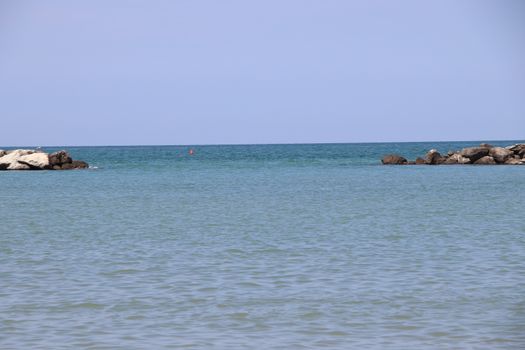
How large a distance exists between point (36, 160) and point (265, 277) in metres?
70.8

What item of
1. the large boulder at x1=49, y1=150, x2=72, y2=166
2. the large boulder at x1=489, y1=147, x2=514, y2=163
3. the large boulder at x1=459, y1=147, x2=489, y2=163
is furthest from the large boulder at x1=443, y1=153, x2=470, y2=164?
the large boulder at x1=49, y1=150, x2=72, y2=166

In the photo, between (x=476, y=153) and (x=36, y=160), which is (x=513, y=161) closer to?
(x=476, y=153)

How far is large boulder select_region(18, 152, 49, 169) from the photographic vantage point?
85.2 m

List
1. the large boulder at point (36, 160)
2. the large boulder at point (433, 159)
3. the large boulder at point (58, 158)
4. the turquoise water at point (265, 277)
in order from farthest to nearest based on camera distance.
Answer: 1. the large boulder at point (433, 159)
2. the large boulder at point (58, 158)
3. the large boulder at point (36, 160)
4. the turquoise water at point (265, 277)

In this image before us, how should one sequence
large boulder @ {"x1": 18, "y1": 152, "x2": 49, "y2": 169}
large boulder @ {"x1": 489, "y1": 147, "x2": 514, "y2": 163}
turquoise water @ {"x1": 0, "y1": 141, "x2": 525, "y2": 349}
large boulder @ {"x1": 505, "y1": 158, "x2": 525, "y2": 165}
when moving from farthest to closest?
large boulder @ {"x1": 489, "y1": 147, "x2": 514, "y2": 163}
large boulder @ {"x1": 505, "y1": 158, "x2": 525, "y2": 165}
large boulder @ {"x1": 18, "y1": 152, "x2": 49, "y2": 169}
turquoise water @ {"x1": 0, "y1": 141, "x2": 525, "y2": 349}

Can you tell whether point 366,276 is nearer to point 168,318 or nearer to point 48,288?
point 168,318

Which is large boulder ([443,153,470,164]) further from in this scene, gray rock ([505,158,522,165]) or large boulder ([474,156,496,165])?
gray rock ([505,158,522,165])

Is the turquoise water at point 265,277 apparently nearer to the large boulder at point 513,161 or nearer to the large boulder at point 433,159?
the large boulder at point 513,161

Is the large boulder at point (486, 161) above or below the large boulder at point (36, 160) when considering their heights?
below

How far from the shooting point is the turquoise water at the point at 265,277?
13562 millimetres

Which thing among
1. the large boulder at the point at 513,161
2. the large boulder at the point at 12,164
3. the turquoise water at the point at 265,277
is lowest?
the turquoise water at the point at 265,277

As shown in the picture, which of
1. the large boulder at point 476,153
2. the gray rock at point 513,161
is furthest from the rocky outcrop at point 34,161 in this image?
the gray rock at point 513,161

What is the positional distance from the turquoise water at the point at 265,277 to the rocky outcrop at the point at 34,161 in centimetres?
4692

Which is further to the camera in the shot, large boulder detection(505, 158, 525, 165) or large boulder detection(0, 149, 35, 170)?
large boulder detection(505, 158, 525, 165)
